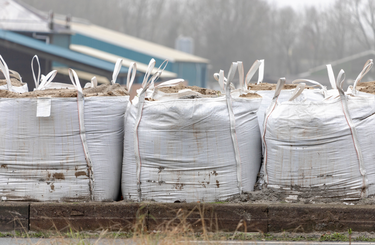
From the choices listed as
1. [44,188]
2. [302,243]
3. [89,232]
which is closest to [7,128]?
[44,188]

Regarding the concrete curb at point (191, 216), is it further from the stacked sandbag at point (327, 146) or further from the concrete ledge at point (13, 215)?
the stacked sandbag at point (327, 146)

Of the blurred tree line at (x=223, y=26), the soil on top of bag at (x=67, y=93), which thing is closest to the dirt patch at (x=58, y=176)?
the soil on top of bag at (x=67, y=93)

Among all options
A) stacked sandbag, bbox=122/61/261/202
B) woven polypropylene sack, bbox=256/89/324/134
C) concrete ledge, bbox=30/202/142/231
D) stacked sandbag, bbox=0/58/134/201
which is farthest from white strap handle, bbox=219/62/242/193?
stacked sandbag, bbox=0/58/134/201

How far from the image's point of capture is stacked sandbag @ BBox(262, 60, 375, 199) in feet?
12.0

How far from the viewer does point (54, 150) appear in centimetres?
380

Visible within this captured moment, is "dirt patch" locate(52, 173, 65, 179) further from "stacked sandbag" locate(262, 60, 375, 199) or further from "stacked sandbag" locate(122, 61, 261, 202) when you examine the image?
"stacked sandbag" locate(262, 60, 375, 199)

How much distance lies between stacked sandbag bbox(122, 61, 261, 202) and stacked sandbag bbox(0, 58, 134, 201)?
0.88 feet

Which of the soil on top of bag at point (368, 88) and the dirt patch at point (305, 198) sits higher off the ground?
the soil on top of bag at point (368, 88)

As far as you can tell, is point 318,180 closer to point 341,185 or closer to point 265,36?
point 341,185

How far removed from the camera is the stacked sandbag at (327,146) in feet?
12.0

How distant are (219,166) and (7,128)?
1.87 m

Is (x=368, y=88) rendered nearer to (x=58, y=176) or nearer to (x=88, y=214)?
(x=88, y=214)

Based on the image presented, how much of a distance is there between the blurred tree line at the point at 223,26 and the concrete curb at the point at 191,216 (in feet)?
182

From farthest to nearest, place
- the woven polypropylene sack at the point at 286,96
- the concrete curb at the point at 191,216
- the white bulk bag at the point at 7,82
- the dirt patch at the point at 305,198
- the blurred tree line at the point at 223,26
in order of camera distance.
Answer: the blurred tree line at the point at 223,26
the woven polypropylene sack at the point at 286,96
the white bulk bag at the point at 7,82
the dirt patch at the point at 305,198
the concrete curb at the point at 191,216
